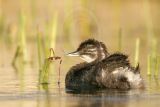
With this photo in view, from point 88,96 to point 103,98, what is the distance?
35 centimetres

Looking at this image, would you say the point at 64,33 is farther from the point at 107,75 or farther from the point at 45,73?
the point at 107,75

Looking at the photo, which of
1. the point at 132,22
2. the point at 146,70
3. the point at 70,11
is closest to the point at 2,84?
the point at 146,70

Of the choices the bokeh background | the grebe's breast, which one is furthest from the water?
the grebe's breast

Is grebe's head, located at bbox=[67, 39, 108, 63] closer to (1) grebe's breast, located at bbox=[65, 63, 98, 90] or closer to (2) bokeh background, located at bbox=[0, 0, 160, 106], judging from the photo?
(1) grebe's breast, located at bbox=[65, 63, 98, 90]

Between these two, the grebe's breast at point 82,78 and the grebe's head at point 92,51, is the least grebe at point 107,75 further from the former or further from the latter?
the grebe's head at point 92,51

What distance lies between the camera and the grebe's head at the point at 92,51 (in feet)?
49.4

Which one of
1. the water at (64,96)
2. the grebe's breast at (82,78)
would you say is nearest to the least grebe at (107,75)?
the grebe's breast at (82,78)

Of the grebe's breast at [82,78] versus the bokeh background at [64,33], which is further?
the bokeh background at [64,33]

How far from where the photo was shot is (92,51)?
1516cm

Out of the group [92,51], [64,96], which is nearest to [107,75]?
[64,96]

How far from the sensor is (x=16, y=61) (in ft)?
59.0

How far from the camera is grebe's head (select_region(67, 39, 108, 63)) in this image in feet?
49.4

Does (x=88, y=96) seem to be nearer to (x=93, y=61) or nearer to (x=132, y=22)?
(x=93, y=61)

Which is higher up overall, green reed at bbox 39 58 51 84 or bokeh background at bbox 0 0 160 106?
bokeh background at bbox 0 0 160 106
